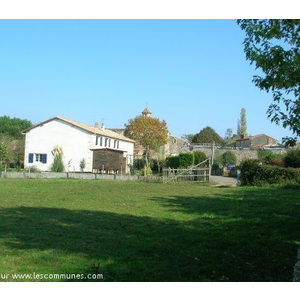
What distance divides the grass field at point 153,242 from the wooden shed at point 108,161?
3676 cm

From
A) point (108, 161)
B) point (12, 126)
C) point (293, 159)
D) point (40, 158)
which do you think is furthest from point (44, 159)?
point (12, 126)

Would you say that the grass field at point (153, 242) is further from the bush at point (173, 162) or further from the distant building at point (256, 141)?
the distant building at point (256, 141)

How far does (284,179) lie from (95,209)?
54.4 ft

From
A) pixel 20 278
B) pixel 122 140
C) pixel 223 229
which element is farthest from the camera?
pixel 122 140

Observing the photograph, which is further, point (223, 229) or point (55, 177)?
point (55, 177)

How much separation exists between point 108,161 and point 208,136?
164 ft

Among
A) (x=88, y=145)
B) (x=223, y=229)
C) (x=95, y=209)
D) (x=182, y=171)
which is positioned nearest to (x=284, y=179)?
(x=182, y=171)

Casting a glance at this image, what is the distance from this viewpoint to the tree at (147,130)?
245 ft

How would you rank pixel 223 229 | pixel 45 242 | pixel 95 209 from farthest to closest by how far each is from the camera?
1. pixel 95 209
2. pixel 223 229
3. pixel 45 242

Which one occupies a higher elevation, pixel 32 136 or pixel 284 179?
pixel 32 136

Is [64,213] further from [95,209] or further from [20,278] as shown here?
[20,278]

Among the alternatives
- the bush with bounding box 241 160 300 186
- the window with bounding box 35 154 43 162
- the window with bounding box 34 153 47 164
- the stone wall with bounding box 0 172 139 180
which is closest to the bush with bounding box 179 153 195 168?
the stone wall with bounding box 0 172 139 180

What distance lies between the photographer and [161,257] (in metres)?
7.23

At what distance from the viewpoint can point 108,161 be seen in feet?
169
